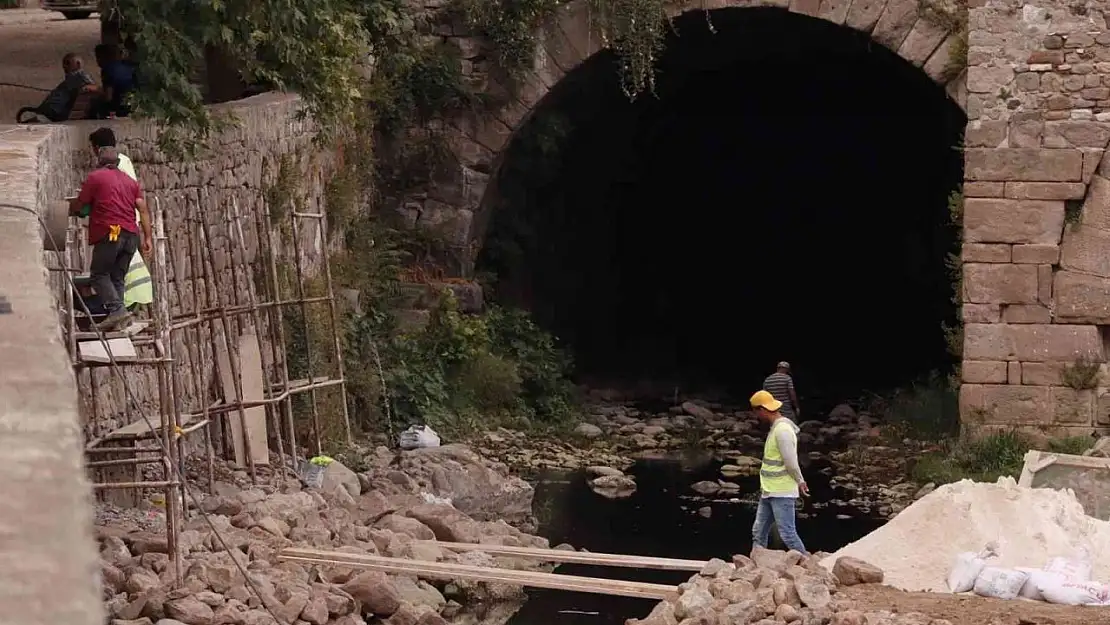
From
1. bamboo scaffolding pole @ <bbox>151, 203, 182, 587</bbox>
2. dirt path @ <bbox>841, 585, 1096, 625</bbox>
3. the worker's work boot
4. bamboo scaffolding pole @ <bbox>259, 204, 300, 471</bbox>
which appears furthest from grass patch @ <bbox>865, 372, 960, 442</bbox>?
the worker's work boot

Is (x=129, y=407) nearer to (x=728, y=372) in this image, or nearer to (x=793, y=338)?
(x=728, y=372)

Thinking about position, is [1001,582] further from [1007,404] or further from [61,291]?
[1007,404]

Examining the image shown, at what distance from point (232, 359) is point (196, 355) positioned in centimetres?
24

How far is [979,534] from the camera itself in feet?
29.1

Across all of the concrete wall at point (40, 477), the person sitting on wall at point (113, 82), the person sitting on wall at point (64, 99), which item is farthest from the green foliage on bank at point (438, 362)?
the concrete wall at point (40, 477)

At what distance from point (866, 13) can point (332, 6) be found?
473 cm

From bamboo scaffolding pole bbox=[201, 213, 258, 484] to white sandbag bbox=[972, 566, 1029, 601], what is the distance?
4660 mm

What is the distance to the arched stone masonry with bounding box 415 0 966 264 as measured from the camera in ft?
46.4

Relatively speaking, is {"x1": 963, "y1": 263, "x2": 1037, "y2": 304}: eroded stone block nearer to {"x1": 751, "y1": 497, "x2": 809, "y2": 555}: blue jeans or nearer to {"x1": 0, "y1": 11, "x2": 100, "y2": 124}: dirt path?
{"x1": 751, "y1": 497, "x2": 809, "y2": 555}: blue jeans

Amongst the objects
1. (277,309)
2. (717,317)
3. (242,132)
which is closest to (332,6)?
(242,132)

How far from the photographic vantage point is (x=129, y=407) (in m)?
9.84

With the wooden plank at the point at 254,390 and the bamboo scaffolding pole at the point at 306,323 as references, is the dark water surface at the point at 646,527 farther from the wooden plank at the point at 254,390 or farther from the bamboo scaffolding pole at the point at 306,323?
the wooden plank at the point at 254,390

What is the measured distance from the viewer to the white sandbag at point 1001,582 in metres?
8.27

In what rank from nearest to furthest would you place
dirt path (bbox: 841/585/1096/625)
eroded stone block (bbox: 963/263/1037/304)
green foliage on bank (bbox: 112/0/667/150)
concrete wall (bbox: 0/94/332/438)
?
dirt path (bbox: 841/585/1096/625) < concrete wall (bbox: 0/94/332/438) < green foliage on bank (bbox: 112/0/667/150) < eroded stone block (bbox: 963/263/1037/304)
